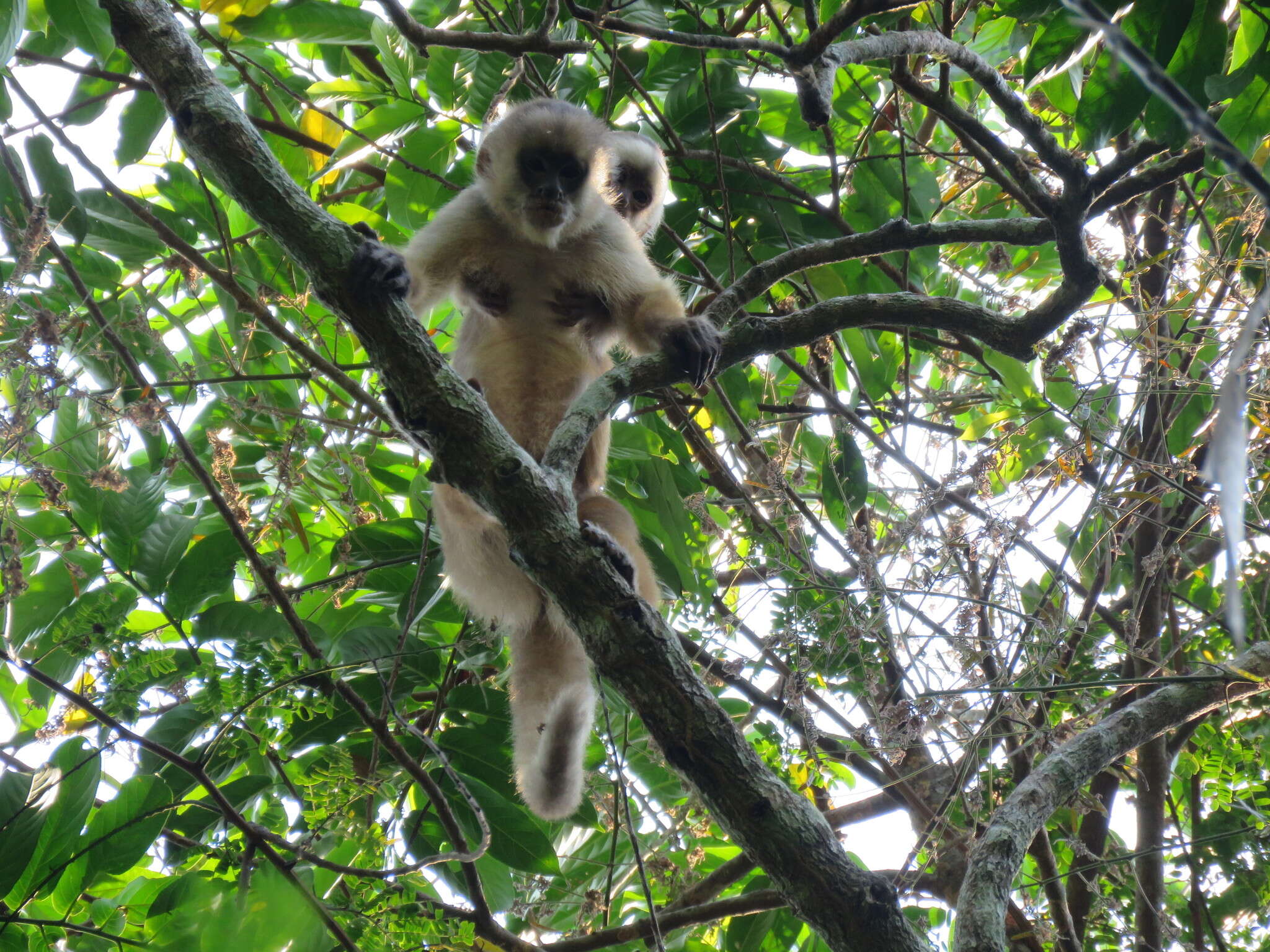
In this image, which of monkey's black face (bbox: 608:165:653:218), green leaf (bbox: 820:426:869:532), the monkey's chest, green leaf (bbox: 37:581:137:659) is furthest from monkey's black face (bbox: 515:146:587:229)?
green leaf (bbox: 37:581:137:659)

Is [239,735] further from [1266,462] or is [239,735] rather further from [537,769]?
[1266,462]

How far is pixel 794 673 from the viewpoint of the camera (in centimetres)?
295

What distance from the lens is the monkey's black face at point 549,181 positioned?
3938 mm

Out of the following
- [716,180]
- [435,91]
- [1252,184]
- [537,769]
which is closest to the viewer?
[1252,184]

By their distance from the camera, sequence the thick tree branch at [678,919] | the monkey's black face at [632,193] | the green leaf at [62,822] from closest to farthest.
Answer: the green leaf at [62,822] → the thick tree branch at [678,919] → the monkey's black face at [632,193]

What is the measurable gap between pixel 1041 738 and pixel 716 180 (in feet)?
8.37

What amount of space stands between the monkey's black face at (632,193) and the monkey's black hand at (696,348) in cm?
211

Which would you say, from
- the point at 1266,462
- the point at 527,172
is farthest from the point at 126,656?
the point at 1266,462

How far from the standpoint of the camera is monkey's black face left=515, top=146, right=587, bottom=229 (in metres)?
3.94

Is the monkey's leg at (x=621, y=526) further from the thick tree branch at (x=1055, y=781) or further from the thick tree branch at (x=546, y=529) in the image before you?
the thick tree branch at (x=1055, y=781)

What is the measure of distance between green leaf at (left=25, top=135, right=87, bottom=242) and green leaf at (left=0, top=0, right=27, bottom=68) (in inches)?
29.0

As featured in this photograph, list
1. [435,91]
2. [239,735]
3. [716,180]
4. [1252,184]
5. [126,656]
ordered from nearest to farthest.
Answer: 1. [1252,184]
2. [126,656]
3. [239,735]
4. [435,91]
5. [716,180]

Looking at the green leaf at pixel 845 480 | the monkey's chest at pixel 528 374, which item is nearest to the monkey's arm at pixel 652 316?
the monkey's chest at pixel 528 374

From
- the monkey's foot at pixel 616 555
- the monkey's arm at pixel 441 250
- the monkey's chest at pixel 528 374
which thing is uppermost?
the monkey's arm at pixel 441 250
